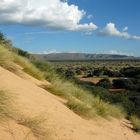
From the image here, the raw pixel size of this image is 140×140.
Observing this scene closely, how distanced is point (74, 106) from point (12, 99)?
3.96 meters

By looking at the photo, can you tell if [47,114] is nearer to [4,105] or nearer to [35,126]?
[35,126]

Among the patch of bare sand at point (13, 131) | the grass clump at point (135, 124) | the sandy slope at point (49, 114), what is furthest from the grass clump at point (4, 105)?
the grass clump at point (135, 124)

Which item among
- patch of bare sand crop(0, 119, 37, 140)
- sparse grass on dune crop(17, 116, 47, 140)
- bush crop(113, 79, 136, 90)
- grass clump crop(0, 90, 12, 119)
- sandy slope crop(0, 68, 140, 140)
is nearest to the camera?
patch of bare sand crop(0, 119, 37, 140)

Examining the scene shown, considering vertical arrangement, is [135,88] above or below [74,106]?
below

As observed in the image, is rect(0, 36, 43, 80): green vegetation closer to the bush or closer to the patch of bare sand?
the patch of bare sand

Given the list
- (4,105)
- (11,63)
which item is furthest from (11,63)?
(4,105)

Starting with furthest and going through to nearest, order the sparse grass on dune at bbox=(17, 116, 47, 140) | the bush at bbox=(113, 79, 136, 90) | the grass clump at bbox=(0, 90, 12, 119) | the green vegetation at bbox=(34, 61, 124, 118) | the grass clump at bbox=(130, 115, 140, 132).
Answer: the bush at bbox=(113, 79, 136, 90) → the grass clump at bbox=(130, 115, 140, 132) → the green vegetation at bbox=(34, 61, 124, 118) → the sparse grass on dune at bbox=(17, 116, 47, 140) → the grass clump at bbox=(0, 90, 12, 119)

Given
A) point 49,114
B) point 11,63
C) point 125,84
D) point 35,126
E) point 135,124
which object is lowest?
point 125,84

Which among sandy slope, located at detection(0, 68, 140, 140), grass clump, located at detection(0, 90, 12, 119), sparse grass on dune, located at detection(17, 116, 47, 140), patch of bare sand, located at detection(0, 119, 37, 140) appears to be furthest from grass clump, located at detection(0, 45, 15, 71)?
patch of bare sand, located at detection(0, 119, 37, 140)

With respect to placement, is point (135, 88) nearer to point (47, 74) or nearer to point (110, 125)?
point (47, 74)

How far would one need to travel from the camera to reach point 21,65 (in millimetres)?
14773

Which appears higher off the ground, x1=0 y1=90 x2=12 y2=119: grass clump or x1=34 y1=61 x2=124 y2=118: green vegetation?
x1=0 y1=90 x2=12 y2=119: grass clump

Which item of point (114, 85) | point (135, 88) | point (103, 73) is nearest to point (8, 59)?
point (135, 88)

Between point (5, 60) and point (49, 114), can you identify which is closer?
point (49, 114)
